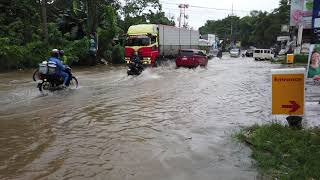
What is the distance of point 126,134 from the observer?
30.5ft

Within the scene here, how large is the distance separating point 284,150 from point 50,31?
2799 centimetres

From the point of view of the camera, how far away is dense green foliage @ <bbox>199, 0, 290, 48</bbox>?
284ft

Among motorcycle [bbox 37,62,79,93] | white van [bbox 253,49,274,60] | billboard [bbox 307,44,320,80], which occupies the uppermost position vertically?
billboard [bbox 307,44,320,80]

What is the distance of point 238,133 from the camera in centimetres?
908

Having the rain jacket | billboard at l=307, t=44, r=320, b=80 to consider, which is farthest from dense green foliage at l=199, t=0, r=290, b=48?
billboard at l=307, t=44, r=320, b=80

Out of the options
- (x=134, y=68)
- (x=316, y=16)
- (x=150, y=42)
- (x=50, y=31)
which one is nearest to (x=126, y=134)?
A: (x=316, y=16)

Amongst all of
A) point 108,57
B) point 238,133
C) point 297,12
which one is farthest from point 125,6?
point 238,133

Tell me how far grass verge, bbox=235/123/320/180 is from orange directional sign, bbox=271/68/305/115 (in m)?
0.40

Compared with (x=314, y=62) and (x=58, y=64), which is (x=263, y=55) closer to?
(x=58, y=64)

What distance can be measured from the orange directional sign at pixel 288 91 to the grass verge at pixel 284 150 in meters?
Result: 0.40

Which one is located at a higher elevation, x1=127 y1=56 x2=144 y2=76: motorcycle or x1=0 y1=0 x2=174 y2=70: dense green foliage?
x1=0 y1=0 x2=174 y2=70: dense green foliage

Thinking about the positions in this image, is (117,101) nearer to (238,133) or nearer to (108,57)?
(238,133)

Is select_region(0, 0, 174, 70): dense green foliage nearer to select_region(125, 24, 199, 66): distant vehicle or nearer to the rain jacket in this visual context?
select_region(125, 24, 199, 66): distant vehicle

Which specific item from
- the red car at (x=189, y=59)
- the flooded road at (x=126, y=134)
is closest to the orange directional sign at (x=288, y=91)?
the flooded road at (x=126, y=134)
